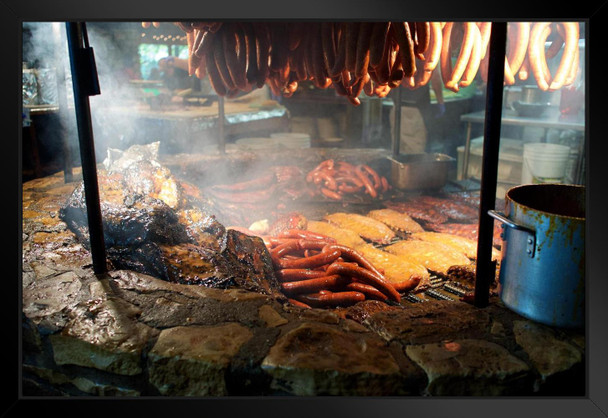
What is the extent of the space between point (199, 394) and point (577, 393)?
6.80 feet

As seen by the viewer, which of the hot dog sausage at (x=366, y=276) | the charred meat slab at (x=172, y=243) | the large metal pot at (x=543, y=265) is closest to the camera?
the large metal pot at (x=543, y=265)

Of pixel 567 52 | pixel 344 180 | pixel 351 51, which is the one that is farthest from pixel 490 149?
pixel 344 180

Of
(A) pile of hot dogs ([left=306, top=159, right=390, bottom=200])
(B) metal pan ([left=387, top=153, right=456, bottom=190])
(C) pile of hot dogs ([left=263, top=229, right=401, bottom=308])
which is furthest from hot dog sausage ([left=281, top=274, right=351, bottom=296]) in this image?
(B) metal pan ([left=387, top=153, right=456, bottom=190])

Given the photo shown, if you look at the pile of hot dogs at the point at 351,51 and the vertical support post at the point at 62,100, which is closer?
the pile of hot dogs at the point at 351,51

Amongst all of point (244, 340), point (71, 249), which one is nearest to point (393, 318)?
point (244, 340)

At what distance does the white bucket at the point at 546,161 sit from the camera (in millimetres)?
9086

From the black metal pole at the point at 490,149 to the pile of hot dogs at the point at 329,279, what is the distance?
112 centimetres

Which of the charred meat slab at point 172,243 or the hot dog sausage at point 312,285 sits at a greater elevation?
the charred meat slab at point 172,243

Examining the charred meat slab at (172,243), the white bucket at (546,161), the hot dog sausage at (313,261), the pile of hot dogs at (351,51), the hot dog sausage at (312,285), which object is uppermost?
the pile of hot dogs at (351,51)

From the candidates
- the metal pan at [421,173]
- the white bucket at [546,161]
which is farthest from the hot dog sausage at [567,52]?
the white bucket at [546,161]

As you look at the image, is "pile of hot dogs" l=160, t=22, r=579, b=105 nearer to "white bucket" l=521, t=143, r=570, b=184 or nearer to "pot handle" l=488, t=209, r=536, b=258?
"pot handle" l=488, t=209, r=536, b=258

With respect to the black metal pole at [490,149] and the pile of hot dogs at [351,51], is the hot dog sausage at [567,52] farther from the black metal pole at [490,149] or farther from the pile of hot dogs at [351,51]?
the black metal pole at [490,149]

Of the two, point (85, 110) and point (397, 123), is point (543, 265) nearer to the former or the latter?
point (85, 110)

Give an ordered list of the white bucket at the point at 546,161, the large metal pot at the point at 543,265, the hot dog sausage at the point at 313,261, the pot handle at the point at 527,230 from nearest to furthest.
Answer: the large metal pot at the point at 543,265 → the pot handle at the point at 527,230 → the hot dog sausage at the point at 313,261 → the white bucket at the point at 546,161
